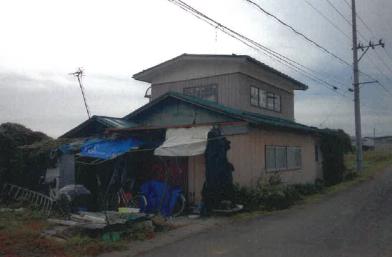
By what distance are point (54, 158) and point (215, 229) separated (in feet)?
26.5

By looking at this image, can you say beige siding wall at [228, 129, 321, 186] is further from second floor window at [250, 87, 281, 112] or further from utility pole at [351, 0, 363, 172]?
utility pole at [351, 0, 363, 172]

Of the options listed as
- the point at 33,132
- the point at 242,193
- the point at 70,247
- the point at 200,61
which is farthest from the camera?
the point at 200,61

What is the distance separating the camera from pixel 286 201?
15586 millimetres

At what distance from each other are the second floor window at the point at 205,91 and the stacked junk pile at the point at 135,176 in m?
6.00

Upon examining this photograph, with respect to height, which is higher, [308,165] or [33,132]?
[33,132]

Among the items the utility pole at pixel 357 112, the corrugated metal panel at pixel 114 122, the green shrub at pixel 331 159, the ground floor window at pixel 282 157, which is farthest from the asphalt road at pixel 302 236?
the utility pole at pixel 357 112

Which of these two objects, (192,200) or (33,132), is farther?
(33,132)

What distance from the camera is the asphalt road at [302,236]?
346 inches

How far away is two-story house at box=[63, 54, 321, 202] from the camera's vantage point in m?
16.0

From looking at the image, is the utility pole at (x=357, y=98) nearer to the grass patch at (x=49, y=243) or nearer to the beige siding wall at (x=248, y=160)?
the beige siding wall at (x=248, y=160)

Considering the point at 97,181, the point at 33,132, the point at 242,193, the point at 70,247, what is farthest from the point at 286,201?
the point at 33,132

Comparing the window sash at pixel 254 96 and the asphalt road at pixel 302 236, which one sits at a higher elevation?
the window sash at pixel 254 96

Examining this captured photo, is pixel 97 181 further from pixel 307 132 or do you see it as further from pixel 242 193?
pixel 307 132

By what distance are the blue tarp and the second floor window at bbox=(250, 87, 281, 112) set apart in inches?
331
